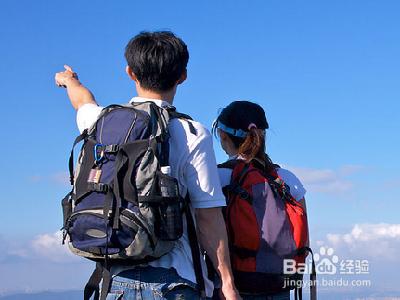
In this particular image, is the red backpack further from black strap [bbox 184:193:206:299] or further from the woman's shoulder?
black strap [bbox 184:193:206:299]

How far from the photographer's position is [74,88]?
4.92 metres

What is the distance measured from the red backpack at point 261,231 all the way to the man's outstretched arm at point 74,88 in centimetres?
140

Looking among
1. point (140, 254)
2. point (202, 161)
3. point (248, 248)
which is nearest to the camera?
point (140, 254)

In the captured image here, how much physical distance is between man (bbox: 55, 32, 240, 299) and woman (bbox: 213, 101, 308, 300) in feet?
3.76

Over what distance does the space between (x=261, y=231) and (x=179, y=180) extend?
3.88 ft

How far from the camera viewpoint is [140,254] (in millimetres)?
3844

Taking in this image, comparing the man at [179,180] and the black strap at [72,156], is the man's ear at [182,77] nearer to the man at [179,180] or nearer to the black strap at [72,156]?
the man at [179,180]

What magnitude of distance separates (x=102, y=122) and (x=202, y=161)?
28.8 inches

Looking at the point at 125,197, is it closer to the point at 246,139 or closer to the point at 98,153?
the point at 98,153

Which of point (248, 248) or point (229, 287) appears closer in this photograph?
point (229, 287)

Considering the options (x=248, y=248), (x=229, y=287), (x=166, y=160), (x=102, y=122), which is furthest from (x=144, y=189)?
(x=248, y=248)

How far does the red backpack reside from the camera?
5035 millimetres

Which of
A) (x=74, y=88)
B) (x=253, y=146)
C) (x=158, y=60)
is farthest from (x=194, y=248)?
(x=74, y=88)

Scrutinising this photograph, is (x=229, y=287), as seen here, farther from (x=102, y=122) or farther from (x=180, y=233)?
(x=102, y=122)
